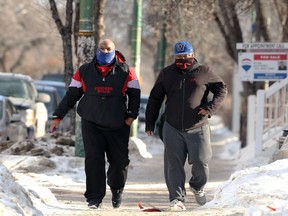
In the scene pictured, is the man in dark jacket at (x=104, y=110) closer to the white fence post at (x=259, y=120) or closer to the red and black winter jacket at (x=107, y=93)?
the red and black winter jacket at (x=107, y=93)

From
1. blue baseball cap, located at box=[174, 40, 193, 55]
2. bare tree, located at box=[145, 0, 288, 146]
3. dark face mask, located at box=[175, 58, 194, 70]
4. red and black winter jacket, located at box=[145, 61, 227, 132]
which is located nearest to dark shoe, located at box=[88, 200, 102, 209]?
red and black winter jacket, located at box=[145, 61, 227, 132]

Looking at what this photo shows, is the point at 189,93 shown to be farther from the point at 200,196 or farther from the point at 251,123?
the point at 251,123

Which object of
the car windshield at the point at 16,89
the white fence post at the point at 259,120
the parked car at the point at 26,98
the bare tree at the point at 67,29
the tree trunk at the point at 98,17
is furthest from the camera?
the car windshield at the point at 16,89

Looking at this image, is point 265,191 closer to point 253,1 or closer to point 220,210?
point 220,210

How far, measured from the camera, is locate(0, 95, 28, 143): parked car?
17844 mm

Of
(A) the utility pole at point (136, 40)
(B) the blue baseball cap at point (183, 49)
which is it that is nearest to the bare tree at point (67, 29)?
(A) the utility pole at point (136, 40)

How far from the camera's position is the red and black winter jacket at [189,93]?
9484 mm

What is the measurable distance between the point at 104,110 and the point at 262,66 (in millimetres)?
8492

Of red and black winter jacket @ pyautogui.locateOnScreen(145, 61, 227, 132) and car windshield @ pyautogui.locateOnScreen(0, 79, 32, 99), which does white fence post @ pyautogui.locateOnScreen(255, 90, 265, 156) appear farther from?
car windshield @ pyautogui.locateOnScreen(0, 79, 32, 99)

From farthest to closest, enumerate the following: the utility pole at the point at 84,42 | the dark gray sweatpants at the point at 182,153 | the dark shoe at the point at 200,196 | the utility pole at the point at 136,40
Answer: the utility pole at the point at 136,40, the utility pole at the point at 84,42, the dark shoe at the point at 200,196, the dark gray sweatpants at the point at 182,153

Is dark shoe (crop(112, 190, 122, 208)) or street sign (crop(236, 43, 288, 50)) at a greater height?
street sign (crop(236, 43, 288, 50))

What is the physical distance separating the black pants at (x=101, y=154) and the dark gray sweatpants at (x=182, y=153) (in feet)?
1.53

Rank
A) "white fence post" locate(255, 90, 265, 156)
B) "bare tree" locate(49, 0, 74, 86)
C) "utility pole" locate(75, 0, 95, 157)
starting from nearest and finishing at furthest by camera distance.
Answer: "utility pole" locate(75, 0, 95, 157)
"white fence post" locate(255, 90, 265, 156)
"bare tree" locate(49, 0, 74, 86)

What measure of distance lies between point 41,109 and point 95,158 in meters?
12.1
